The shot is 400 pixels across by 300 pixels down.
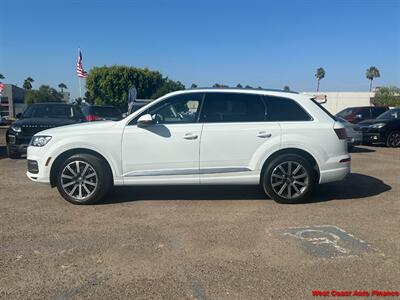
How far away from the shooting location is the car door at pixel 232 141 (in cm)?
607

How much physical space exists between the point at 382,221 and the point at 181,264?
2.96 meters

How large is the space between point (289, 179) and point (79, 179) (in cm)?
314

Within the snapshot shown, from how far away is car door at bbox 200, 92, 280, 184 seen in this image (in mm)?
6074

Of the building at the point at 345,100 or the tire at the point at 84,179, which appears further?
the building at the point at 345,100

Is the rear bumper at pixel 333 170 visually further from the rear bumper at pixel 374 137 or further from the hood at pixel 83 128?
the rear bumper at pixel 374 137

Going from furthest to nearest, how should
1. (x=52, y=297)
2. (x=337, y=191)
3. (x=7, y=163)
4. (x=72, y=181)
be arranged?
(x=7, y=163)
(x=337, y=191)
(x=72, y=181)
(x=52, y=297)

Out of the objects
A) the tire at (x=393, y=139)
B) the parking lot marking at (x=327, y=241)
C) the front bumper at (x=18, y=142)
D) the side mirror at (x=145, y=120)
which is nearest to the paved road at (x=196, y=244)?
Result: the parking lot marking at (x=327, y=241)

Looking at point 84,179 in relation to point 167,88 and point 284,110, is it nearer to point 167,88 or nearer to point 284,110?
point 284,110

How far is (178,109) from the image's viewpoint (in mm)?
6250

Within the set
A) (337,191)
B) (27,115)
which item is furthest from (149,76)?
(337,191)


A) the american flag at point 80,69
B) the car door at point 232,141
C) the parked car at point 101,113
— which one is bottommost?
the car door at point 232,141

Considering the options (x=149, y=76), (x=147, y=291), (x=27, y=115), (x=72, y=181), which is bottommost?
(x=147, y=291)

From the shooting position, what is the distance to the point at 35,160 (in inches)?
244

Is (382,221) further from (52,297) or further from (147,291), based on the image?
(52,297)
